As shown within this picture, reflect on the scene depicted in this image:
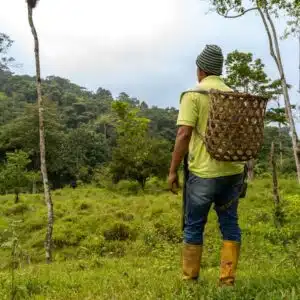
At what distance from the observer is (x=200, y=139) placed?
13.5 ft

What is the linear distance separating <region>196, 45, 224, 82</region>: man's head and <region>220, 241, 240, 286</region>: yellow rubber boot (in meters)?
1.54

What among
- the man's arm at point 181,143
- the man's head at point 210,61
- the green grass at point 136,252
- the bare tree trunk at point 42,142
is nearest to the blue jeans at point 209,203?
the man's arm at point 181,143

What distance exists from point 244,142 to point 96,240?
1128 centimetres

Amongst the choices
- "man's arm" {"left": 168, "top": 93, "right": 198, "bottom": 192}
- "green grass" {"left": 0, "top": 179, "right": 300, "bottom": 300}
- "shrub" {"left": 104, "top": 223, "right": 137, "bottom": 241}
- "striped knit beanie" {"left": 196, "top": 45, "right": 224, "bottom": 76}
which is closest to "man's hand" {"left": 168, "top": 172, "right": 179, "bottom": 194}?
"man's arm" {"left": 168, "top": 93, "right": 198, "bottom": 192}

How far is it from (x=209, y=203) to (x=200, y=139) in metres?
0.56

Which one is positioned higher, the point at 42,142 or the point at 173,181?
the point at 42,142

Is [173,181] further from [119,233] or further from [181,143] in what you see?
[119,233]

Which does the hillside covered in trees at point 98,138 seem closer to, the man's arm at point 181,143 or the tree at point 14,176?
the tree at point 14,176

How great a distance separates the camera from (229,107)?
3.87 meters

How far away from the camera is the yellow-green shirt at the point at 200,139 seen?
159 inches

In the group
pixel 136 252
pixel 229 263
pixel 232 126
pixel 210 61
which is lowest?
pixel 136 252

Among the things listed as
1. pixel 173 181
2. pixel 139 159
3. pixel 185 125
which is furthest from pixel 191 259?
pixel 139 159

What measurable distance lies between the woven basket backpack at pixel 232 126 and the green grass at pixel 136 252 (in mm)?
1121

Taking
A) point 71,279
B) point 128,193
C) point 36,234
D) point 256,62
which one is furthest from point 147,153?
point 71,279
